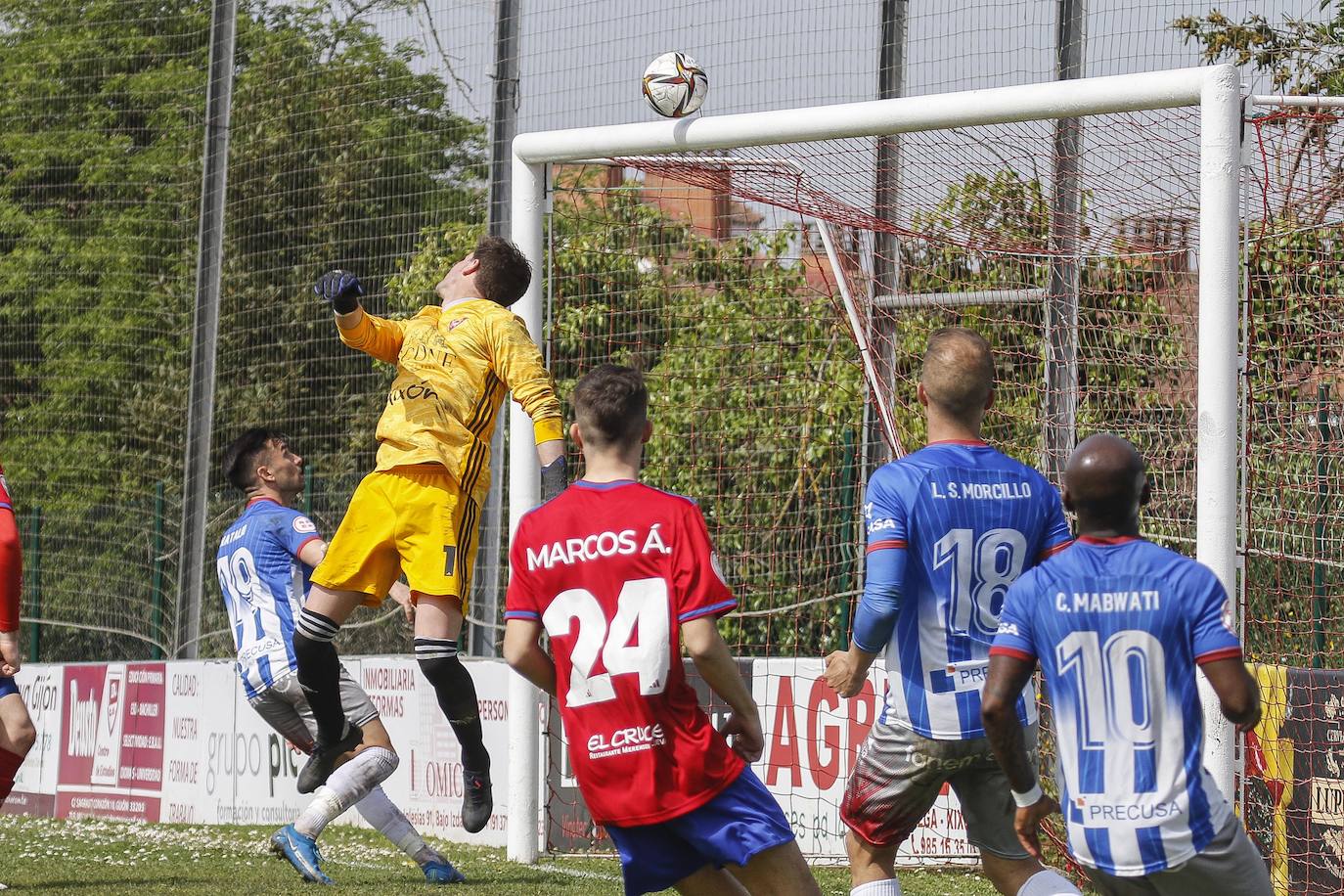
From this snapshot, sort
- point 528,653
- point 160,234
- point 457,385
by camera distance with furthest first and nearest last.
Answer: point 160,234, point 457,385, point 528,653

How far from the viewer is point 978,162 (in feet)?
24.4

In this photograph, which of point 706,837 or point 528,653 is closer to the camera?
point 706,837

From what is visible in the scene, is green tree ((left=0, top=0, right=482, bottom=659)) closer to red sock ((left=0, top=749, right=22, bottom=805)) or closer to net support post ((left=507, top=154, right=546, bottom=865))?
net support post ((left=507, top=154, right=546, bottom=865))

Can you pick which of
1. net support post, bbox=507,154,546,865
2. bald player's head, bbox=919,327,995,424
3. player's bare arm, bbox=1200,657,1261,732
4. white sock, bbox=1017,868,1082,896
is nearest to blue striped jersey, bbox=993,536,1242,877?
player's bare arm, bbox=1200,657,1261,732

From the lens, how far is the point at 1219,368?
549 centimetres

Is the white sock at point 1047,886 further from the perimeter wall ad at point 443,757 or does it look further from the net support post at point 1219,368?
the perimeter wall ad at point 443,757

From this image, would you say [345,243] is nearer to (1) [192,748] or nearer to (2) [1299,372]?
(1) [192,748]

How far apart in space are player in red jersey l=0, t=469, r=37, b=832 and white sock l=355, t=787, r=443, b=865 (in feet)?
4.56

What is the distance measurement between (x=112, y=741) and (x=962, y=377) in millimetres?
9036

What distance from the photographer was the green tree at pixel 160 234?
11.1 metres

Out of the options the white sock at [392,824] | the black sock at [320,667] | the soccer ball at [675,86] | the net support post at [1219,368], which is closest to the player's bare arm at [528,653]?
the black sock at [320,667]

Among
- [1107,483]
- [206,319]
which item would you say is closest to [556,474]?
[1107,483]

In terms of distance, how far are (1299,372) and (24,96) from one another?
1107cm

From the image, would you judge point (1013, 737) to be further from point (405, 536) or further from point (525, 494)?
point (525, 494)
